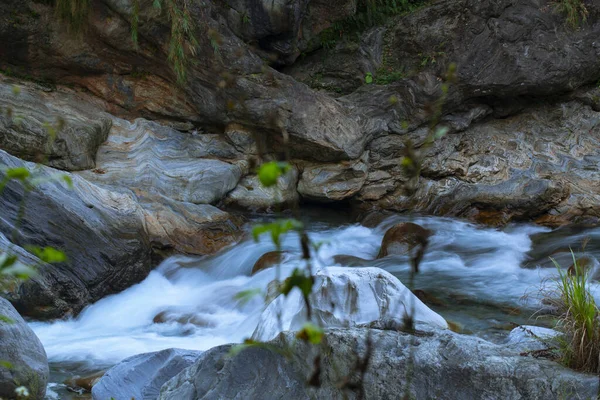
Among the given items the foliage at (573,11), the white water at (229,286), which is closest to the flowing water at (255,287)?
the white water at (229,286)

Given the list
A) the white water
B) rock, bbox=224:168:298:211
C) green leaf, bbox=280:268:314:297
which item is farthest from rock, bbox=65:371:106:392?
rock, bbox=224:168:298:211

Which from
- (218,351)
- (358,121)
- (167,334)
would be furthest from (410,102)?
(218,351)

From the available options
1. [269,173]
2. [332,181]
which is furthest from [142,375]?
[332,181]

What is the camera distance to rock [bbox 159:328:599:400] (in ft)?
8.91

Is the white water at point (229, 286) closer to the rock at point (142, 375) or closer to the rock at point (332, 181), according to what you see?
the rock at point (332, 181)

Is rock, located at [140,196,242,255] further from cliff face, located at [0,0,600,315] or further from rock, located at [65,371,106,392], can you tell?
rock, located at [65,371,106,392]

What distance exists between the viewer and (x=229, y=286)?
6.56 metres

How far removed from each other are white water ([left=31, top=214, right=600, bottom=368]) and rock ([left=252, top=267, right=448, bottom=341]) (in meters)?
1.33

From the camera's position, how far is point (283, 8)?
956cm

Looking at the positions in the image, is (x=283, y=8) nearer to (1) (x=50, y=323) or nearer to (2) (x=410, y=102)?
(2) (x=410, y=102)

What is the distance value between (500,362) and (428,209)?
20.6 feet

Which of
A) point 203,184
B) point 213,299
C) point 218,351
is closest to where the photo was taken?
point 218,351

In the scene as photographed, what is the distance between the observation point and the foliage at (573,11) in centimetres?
923

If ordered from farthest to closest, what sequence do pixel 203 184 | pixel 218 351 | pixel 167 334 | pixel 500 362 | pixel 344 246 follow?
pixel 203 184, pixel 344 246, pixel 167 334, pixel 218 351, pixel 500 362
